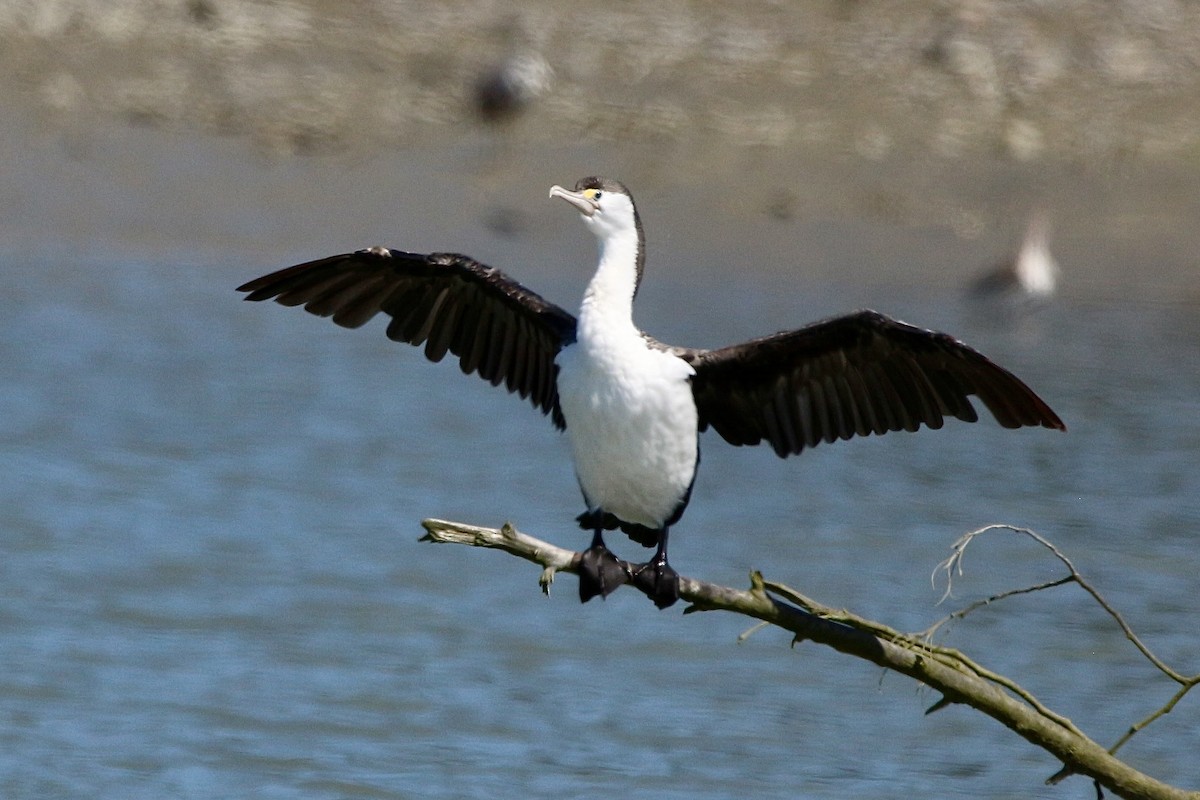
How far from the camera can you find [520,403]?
11406 millimetres

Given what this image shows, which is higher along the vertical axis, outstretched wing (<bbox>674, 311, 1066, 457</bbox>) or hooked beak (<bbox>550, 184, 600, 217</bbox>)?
hooked beak (<bbox>550, 184, 600, 217</bbox>)

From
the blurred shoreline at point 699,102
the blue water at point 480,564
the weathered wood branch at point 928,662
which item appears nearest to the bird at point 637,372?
the weathered wood branch at point 928,662

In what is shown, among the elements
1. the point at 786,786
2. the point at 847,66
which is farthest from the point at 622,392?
the point at 847,66

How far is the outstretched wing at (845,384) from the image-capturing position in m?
4.84

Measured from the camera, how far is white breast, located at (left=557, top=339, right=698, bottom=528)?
4824 millimetres

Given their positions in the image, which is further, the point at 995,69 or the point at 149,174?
the point at 995,69

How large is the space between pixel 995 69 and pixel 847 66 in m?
1.02

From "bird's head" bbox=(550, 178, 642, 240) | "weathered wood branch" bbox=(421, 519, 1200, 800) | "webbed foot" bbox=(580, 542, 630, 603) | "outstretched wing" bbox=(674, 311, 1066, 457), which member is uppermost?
"bird's head" bbox=(550, 178, 642, 240)

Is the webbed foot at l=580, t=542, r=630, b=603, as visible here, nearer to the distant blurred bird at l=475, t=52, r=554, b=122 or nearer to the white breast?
the white breast

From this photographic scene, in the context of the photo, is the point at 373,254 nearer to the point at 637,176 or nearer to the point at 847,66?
the point at 637,176

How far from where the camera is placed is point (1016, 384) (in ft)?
15.6

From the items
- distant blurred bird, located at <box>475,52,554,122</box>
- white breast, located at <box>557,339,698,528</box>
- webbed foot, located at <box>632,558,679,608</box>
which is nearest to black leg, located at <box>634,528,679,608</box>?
webbed foot, located at <box>632,558,679,608</box>

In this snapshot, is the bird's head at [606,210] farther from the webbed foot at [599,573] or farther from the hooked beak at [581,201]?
the webbed foot at [599,573]

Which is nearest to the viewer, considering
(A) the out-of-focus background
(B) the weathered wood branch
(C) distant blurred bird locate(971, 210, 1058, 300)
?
(B) the weathered wood branch
